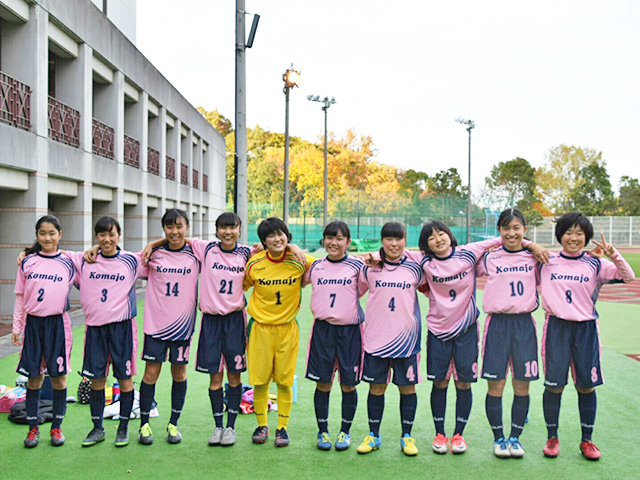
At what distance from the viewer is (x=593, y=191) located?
58.6 meters

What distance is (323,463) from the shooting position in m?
4.38

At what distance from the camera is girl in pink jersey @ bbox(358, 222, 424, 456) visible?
454cm

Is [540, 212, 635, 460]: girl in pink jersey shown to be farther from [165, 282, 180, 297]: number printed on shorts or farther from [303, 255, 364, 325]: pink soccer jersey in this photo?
[165, 282, 180, 297]: number printed on shorts

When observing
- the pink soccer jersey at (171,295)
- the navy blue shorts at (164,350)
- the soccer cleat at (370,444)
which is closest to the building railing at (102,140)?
the pink soccer jersey at (171,295)

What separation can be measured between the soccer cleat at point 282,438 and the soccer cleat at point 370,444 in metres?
0.53

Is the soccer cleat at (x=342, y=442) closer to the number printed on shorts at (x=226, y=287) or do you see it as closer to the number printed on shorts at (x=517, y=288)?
the number printed on shorts at (x=226, y=287)

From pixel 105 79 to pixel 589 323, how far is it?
451 inches

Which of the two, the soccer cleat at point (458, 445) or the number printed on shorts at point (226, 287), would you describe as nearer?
the soccer cleat at point (458, 445)

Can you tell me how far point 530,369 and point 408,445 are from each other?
1.00m

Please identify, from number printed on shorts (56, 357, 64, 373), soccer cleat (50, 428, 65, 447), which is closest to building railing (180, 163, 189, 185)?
number printed on shorts (56, 357, 64, 373)

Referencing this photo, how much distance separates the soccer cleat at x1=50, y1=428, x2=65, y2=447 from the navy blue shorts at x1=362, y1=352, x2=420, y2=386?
2212mm

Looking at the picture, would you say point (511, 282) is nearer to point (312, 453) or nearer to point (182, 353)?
point (312, 453)

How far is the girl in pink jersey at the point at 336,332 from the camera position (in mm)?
4637

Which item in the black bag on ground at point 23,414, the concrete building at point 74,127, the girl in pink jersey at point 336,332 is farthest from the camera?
the concrete building at point 74,127
